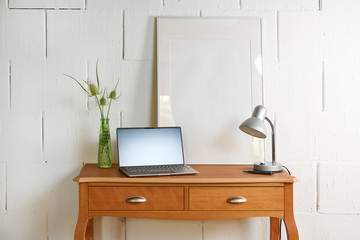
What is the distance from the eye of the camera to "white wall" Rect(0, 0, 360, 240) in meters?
2.00

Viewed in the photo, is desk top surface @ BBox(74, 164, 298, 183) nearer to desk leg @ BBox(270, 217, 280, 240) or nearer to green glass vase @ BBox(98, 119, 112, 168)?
green glass vase @ BBox(98, 119, 112, 168)

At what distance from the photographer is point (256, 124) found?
172cm

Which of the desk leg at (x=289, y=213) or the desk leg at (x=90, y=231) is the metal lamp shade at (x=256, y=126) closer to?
the desk leg at (x=289, y=213)

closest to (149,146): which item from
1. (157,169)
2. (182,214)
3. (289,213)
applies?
(157,169)

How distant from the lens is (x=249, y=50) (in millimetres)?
1989

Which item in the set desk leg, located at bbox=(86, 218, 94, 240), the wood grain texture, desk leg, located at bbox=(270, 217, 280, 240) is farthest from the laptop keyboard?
desk leg, located at bbox=(270, 217, 280, 240)

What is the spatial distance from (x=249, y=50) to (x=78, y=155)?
48.1 inches

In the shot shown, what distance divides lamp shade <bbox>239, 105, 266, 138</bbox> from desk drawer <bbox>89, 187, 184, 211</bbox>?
483mm

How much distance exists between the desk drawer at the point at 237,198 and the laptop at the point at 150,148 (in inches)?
8.3

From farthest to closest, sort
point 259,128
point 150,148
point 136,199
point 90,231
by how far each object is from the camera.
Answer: point 90,231, point 150,148, point 259,128, point 136,199

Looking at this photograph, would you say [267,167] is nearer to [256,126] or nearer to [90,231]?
[256,126]

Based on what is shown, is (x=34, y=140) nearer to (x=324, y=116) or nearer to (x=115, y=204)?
(x=115, y=204)

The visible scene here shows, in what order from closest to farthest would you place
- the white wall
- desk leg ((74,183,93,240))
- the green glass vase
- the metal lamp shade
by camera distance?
desk leg ((74,183,93,240)) < the metal lamp shade < the green glass vase < the white wall

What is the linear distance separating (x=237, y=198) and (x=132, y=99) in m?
0.87
